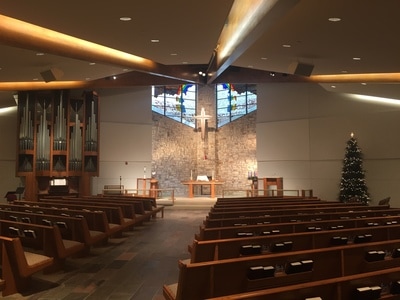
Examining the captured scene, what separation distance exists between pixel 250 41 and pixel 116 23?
205 cm

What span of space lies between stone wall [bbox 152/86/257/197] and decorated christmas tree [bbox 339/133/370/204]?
442cm

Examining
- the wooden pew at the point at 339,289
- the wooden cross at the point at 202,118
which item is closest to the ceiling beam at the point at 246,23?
the wooden pew at the point at 339,289

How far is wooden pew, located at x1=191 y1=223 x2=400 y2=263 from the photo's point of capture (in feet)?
10.8

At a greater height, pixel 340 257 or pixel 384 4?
pixel 384 4

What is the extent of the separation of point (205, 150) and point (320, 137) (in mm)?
5109

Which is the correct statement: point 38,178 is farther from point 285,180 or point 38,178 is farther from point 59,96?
point 285,180

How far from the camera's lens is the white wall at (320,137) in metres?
11.6

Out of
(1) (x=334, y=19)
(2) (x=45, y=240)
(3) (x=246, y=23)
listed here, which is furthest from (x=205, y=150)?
(2) (x=45, y=240)

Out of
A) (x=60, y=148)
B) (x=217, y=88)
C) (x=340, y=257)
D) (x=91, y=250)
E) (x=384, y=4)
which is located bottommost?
(x=91, y=250)

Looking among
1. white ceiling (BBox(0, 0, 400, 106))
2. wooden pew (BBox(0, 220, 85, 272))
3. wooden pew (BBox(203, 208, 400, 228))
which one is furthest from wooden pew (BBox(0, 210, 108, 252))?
white ceiling (BBox(0, 0, 400, 106))

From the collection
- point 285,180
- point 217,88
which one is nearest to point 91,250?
point 285,180

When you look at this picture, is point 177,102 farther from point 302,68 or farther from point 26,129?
point 302,68

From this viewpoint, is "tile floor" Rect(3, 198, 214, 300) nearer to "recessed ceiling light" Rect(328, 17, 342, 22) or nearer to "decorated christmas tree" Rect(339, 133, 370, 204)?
"recessed ceiling light" Rect(328, 17, 342, 22)

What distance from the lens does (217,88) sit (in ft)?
54.7
